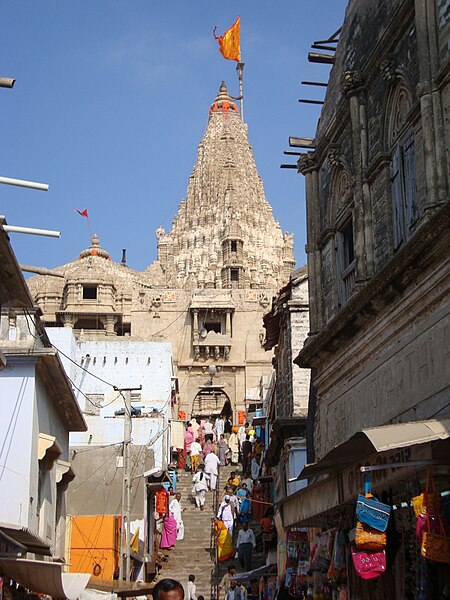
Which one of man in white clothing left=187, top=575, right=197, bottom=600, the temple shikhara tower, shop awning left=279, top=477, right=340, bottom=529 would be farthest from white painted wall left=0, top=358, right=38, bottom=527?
the temple shikhara tower

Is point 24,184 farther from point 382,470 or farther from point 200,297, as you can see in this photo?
point 200,297

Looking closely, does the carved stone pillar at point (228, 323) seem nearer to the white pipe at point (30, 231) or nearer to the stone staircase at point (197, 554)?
the stone staircase at point (197, 554)

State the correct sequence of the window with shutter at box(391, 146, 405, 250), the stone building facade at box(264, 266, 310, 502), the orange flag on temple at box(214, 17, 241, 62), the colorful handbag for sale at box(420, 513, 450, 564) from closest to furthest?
1. the colorful handbag for sale at box(420, 513, 450, 564)
2. the window with shutter at box(391, 146, 405, 250)
3. the stone building facade at box(264, 266, 310, 502)
4. the orange flag on temple at box(214, 17, 241, 62)

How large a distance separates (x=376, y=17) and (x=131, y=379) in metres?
26.2

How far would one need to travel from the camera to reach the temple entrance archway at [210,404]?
57.1 m

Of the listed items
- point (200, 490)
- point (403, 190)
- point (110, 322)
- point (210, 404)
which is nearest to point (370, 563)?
point (403, 190)

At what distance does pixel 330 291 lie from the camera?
15.3 metres

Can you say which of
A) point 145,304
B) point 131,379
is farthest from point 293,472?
point 145,304

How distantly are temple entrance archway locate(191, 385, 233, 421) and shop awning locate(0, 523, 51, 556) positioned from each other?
4288cm

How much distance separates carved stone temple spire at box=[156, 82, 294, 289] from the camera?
225 ft

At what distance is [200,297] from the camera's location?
186 ft

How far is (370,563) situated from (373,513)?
56 centimetres

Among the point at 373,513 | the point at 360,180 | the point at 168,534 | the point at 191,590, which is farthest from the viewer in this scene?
the point at 168,534

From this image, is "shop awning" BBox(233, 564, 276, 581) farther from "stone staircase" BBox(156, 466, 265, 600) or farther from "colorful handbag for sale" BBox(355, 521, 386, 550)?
"colorful handbag for sale" BBox(355, 521, 386, 550)
